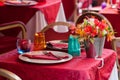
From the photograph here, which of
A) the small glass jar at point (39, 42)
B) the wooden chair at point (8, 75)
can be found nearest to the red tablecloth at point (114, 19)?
the small glass jar at point (39, 42)

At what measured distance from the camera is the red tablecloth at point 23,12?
315 centimetres

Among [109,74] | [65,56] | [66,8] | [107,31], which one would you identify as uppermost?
[66,8]

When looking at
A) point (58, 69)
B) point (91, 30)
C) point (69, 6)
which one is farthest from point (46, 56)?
point (69, 6)

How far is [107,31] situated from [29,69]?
54cm

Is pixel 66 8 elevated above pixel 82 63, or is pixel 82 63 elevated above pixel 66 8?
pixel 66 8

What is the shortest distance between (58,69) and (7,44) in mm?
1378

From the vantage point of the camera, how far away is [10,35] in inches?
129

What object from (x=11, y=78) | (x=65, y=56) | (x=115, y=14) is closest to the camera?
(x=11, y=78)

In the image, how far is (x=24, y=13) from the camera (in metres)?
3.17

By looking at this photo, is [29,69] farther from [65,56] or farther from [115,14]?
[115,14]

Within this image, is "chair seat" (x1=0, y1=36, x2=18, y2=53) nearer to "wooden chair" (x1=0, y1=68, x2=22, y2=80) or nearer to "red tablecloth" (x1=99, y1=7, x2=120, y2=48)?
"red tablecloth" (x1=99, y1=7, x2=120, y2=48)

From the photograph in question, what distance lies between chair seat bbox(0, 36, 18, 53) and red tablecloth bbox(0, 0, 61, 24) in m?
0.27

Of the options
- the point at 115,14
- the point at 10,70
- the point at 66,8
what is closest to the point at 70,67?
the point at 10,70

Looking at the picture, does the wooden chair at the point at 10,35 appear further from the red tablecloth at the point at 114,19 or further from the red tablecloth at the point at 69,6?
the red tablecloth at the point at 69,6
